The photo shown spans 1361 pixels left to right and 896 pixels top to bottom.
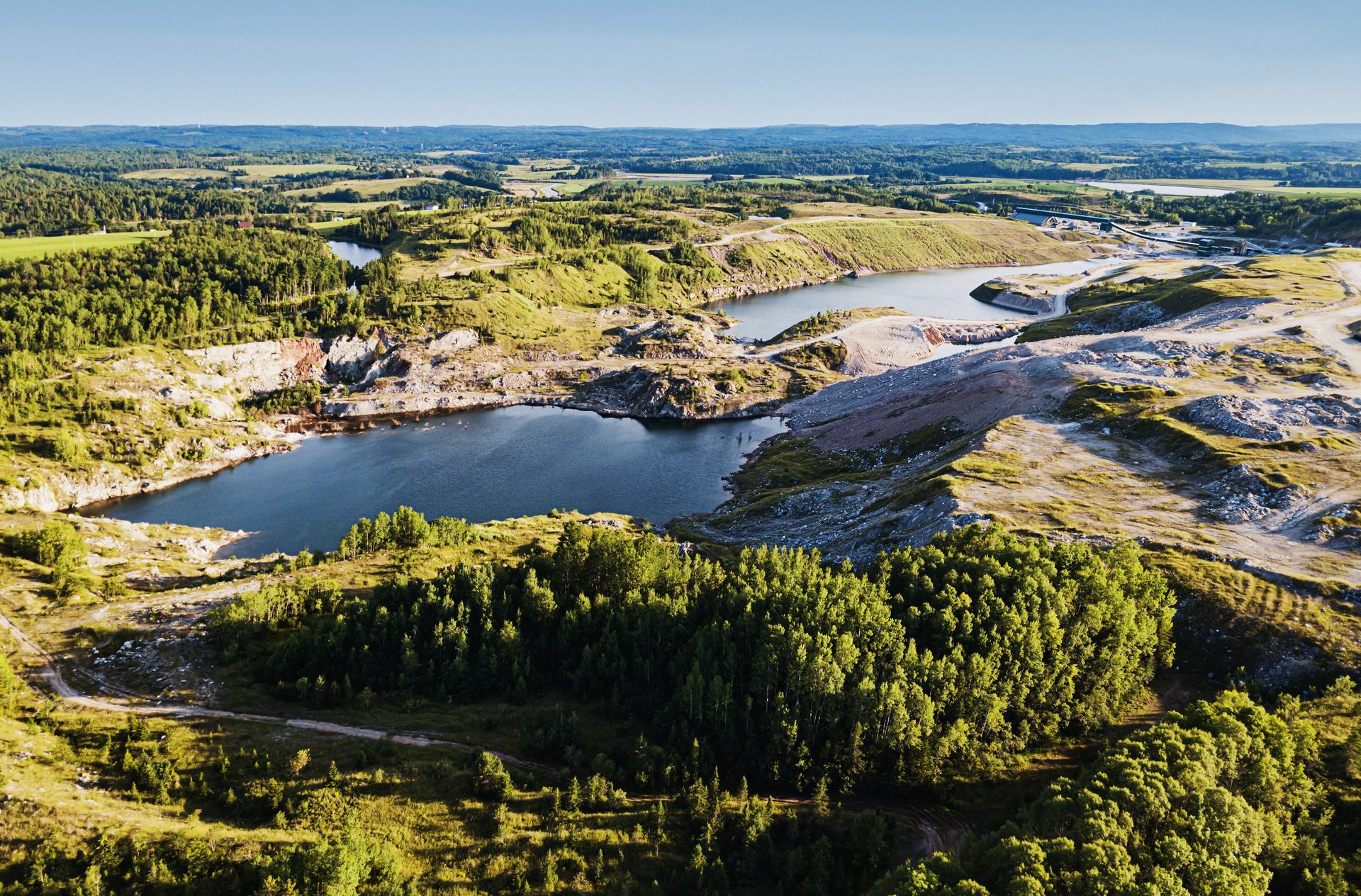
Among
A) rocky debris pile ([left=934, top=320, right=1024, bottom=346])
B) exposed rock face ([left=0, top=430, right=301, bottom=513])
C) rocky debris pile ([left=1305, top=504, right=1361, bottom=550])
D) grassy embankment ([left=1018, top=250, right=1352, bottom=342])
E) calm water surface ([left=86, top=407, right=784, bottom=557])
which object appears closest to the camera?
rocky debris pile ([left=1305, top=504, right=1361, bottom=550])

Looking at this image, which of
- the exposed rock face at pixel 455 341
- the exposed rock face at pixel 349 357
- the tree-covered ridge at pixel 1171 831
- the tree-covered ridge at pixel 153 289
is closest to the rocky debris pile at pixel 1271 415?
the tree-covered ridge at pixel 1171 831

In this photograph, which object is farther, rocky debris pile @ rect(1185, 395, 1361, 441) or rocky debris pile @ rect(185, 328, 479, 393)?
rocky debris pile @ rect(185, 328, 479, 393)

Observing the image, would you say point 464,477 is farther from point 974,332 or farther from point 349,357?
point 974,332

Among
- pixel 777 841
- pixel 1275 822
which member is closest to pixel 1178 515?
pixel 1275 822

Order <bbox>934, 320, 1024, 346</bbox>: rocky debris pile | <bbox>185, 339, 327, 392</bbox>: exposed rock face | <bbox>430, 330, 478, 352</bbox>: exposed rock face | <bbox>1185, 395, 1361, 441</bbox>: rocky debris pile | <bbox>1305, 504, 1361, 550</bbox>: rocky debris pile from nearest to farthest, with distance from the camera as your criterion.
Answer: <bbox>1305, 504, 1361, 550</bbox>: rocky debris pile < <bbox>1185, 395, 1361, 441</bbox>: rocky debris pile < <bbox>185, 339, 327, 392</bbox>: exposed rock face < <bbox>430, 330, 478, 352</bbox>: exposed rock face < <bbox>934, 320, 1024, 346</bbox>: rocky debris pile

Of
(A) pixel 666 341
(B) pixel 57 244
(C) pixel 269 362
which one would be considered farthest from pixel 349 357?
(B) pixel 57 244

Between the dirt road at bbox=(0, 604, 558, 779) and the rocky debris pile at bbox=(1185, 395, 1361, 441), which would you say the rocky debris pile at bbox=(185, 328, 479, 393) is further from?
the rocky debris pile at bbox=(1185, 395, 1361, 441)

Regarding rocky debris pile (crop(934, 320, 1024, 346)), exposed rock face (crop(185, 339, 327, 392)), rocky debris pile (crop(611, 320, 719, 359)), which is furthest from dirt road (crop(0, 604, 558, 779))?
rocky debris pile (crop(934, 320, 1024, 346))

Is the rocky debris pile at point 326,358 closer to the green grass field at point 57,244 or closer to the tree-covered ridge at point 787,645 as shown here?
the green grass field at point 57,244
